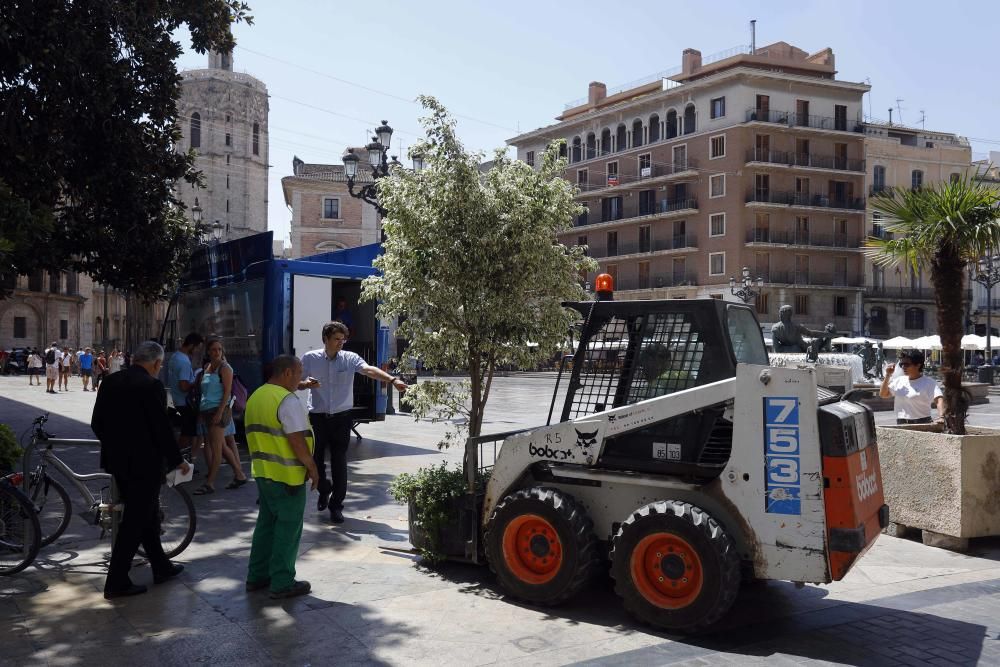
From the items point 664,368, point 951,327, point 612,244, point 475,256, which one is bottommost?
point 664,368

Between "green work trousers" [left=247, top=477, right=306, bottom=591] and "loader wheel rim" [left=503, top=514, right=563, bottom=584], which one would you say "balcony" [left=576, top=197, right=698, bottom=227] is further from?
"green work trousers" [left=247, top=477, right=306, bottom=591]

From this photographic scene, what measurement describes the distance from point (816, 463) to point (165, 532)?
15.4 ft

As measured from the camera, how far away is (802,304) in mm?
53781

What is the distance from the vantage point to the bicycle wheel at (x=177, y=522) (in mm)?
6230

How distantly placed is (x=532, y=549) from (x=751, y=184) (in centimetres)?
5084

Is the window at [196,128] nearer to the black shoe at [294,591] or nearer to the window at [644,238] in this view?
the window at [644,238]

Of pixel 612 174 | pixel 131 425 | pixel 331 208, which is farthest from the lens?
pixel 331 208

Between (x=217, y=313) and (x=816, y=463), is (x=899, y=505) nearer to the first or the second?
(x=816, y=463)

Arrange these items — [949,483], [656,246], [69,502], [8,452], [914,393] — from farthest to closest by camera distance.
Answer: [656,246] < [914,393] < [949,483] < [8,452] < [69,502]

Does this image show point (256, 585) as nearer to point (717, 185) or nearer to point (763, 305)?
point (763, 305)

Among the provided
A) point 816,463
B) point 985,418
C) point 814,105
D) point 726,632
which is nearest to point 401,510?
point 726,632

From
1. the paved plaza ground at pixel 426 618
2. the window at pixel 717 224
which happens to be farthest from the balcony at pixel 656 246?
the paved plaza ground at pixel 426 618

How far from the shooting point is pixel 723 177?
52.9m

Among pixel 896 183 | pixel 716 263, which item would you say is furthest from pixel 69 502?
pixel 896 183
